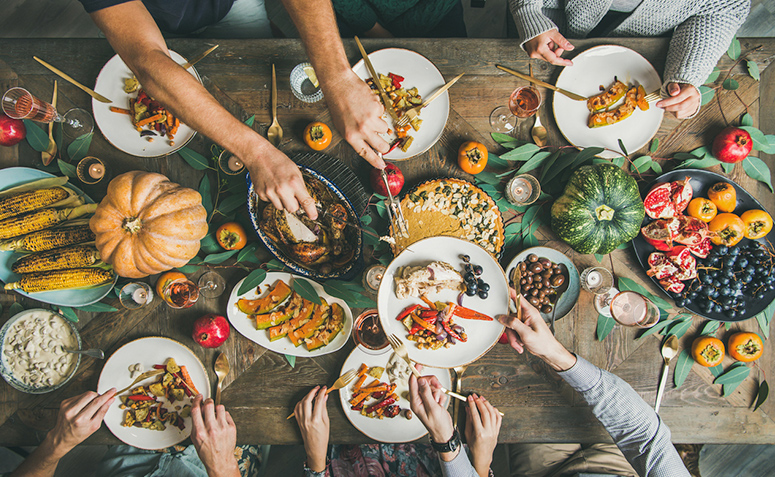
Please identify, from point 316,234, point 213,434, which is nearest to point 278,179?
point 316,234

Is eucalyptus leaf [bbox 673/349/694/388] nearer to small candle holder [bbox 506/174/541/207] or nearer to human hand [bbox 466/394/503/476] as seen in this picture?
human hand [bbox 466/394/503/476]

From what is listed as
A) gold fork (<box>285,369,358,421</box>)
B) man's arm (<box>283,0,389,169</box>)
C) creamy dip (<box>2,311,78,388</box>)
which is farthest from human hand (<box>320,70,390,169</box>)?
creamy dip (<box>2,311,78,388</box>)

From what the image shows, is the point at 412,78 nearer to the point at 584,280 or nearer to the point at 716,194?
the point at 584,280

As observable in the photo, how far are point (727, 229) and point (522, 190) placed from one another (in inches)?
34.6

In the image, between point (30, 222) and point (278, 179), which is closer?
point (278, 179)

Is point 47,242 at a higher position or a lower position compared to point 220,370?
higher

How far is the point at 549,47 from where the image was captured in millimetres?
1673

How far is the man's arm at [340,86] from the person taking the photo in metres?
1.37

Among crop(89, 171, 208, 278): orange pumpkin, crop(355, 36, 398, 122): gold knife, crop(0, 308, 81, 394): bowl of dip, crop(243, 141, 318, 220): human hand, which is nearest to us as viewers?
crop(243, 141, 318, 220): human hand

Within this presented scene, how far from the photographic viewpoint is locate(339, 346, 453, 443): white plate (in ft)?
5.53

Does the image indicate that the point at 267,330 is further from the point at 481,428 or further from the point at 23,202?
the point at 23,202

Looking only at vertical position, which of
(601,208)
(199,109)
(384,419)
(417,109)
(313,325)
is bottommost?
(384,419)

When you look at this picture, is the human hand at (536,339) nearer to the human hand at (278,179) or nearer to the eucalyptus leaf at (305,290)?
the eucalyptus leaf at (305,290)

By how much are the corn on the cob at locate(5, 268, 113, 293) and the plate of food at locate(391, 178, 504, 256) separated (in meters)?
1.29
